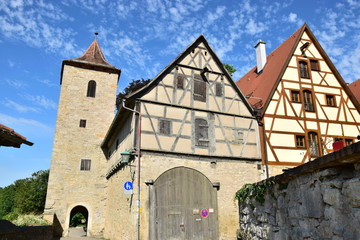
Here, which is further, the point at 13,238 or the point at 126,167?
the point at 126,167

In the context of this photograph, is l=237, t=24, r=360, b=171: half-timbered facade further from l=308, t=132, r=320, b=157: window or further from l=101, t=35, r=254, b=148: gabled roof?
l=101, t=35, r=254, b=148: gabled roof

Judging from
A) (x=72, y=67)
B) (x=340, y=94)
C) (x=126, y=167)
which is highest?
(x=72, y=67)

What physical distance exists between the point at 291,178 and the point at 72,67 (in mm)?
19276

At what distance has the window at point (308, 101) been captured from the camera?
51.9 ft

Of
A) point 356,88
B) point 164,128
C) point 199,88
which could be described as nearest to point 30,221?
point 164,128

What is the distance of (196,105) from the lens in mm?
13906

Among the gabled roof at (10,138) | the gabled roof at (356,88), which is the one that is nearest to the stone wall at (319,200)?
the gabled roof at (10,138)

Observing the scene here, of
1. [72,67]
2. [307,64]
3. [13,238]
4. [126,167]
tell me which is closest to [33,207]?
[72,67]

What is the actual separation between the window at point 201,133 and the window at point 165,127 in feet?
4.58

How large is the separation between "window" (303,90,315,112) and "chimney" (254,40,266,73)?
3573 millimetres

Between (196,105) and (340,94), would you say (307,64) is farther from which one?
(196,105)

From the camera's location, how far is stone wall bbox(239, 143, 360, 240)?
4.03m

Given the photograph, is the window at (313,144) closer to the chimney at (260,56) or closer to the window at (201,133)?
the chimney at (260,56)

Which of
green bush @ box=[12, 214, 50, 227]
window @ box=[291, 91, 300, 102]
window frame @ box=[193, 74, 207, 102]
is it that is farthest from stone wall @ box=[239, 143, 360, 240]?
green bush @ box=[12, 214, 50, 227]
